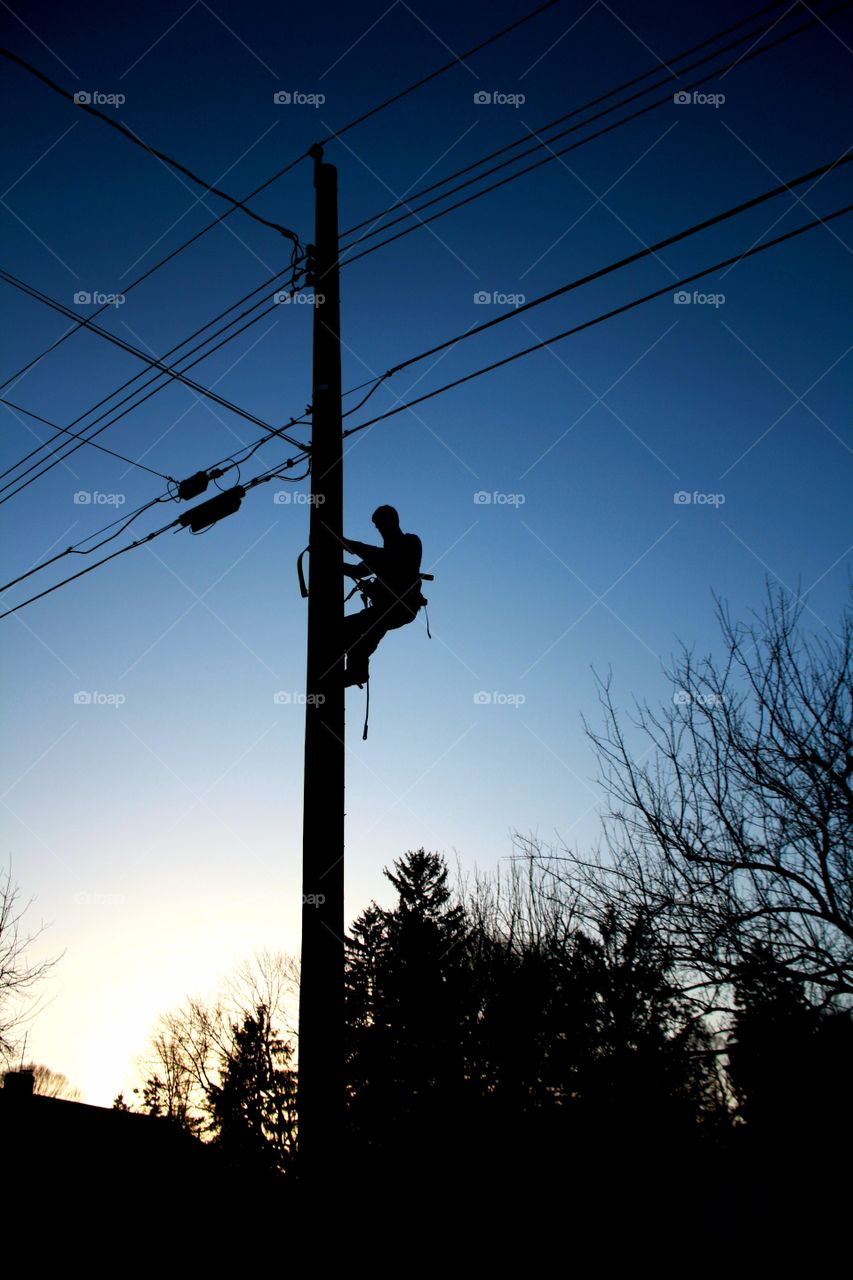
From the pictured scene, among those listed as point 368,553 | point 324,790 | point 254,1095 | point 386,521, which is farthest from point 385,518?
point 254,1095

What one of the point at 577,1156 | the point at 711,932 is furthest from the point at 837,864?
the point at 577,1156

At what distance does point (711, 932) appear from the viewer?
35.8ft

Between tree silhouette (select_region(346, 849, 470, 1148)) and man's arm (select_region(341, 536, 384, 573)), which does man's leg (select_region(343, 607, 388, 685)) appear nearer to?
man's arm (select_region(341, 536, 384, 573))

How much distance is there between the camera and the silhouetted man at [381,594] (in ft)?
17.5

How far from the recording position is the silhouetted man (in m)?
5.34

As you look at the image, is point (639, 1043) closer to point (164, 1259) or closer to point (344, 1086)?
point (164, 1259)

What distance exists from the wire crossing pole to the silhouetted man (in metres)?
0.23

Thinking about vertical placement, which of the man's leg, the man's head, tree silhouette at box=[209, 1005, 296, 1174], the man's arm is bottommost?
tree silhouette at box=[209, 1005, 296, 1174]

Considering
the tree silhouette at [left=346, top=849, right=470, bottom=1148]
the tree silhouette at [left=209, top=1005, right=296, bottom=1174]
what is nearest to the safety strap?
the tree silhouette at [left=346, top=849, right=470, bottom=1148]

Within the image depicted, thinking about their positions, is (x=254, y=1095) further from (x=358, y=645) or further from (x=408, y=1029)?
(x=358, y=645)

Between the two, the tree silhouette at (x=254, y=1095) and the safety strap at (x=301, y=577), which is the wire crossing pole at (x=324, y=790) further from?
the tree silhouette at (x=254, y=1095)

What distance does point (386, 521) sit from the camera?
6.13 m

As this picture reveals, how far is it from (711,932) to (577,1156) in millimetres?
11489

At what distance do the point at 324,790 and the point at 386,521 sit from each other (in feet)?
7.35
